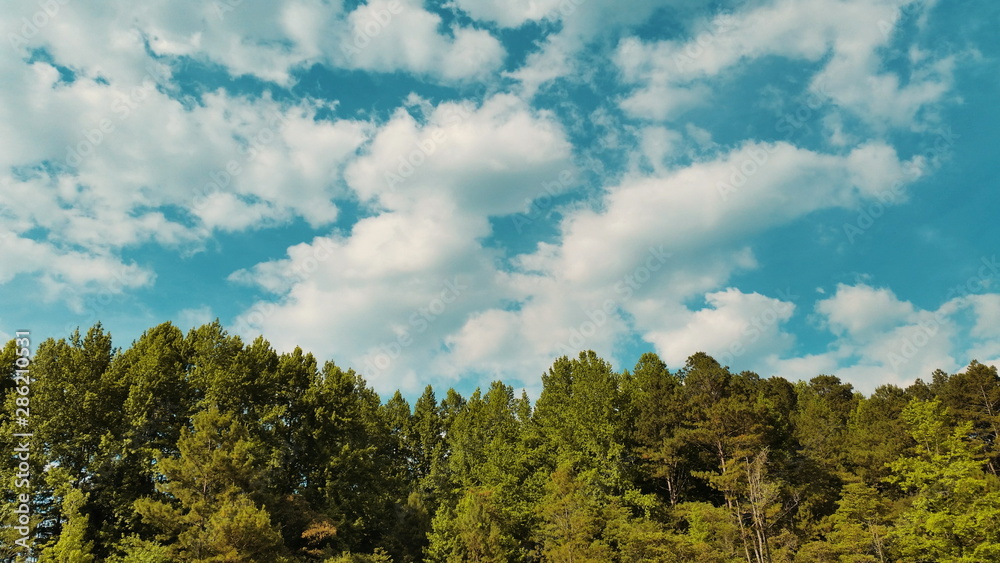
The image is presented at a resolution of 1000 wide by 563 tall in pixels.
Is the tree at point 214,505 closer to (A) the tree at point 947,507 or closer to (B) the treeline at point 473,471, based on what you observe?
(B) the treeline at point 473,471

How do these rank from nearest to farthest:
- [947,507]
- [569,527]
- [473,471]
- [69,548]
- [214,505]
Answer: [69,548]
[214,505]
[947,507]
[569,527]
[473,471]

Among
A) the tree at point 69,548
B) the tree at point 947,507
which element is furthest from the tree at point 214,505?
the tree at point 947,507

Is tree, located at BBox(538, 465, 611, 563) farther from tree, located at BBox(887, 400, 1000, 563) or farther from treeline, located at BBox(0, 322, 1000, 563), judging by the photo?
tree, located at BBox(887, 400, 1000, 563)

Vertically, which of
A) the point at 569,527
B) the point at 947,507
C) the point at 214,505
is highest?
the point at 214,505

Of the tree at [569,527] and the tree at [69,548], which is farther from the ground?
the tree at [69,548]

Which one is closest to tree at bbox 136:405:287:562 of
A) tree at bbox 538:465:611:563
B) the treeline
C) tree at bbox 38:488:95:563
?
the treeline

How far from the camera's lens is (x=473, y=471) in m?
56.6

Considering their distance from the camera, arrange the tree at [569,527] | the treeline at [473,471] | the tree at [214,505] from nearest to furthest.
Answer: the tree at [214,505] → the treeline at [473,471] → the tree at [569,527]

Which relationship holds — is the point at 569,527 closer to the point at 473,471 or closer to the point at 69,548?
the point at 473,471

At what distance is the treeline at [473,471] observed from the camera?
30.5 metres

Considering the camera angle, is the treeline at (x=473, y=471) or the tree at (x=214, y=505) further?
the treeline at (x=473, y=471)

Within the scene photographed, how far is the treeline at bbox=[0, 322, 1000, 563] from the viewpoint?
30.5 metres

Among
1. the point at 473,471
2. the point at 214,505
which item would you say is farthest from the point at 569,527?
the point at 473,471

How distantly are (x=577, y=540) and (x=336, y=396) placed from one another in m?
21.8
